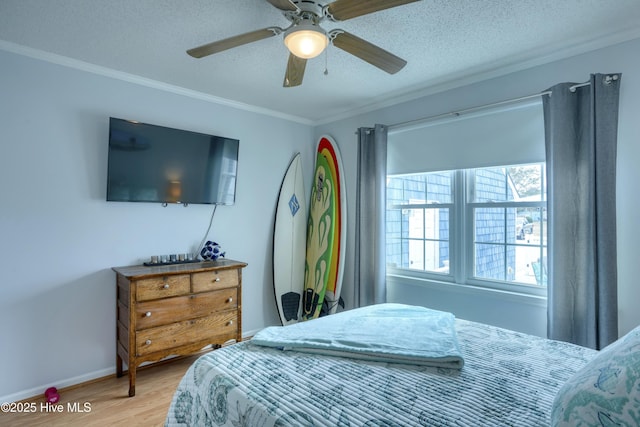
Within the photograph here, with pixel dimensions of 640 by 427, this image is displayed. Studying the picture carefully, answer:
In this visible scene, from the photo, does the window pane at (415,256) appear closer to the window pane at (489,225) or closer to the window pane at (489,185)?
the window pane at (489,225)

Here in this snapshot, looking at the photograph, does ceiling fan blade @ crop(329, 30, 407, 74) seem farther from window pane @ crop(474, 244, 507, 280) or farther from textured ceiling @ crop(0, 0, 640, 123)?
window pane @ crop(474, 244, 507, 280)

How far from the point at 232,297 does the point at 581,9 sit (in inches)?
115

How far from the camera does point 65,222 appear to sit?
2.40 m

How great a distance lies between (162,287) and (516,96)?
2.88 metres

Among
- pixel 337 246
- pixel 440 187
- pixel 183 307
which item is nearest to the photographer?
pixel 183 307

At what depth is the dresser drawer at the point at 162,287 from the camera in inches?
90.4

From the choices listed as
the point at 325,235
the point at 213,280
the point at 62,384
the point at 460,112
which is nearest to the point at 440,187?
the point at 460,112

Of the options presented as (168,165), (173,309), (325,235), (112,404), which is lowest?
(112,404)

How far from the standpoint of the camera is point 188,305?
2508mm

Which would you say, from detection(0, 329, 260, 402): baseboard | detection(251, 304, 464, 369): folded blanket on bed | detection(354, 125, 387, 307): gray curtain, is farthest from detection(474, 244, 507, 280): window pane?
detection(0, 329, 260, 402): baseboard

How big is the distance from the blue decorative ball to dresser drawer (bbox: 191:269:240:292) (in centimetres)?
30

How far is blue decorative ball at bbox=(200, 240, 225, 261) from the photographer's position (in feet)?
9.68

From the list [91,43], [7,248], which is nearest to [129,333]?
[7,248]

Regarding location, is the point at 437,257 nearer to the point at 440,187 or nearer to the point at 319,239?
the point at 440,187
